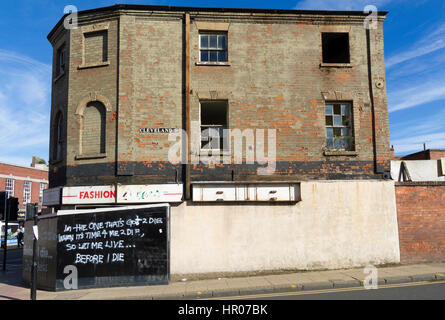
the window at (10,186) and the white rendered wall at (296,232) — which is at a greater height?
the window at (10,186)

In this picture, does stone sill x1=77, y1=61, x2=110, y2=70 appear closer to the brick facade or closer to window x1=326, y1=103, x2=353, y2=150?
window x1=326, y1=103, x2=353, y2=150

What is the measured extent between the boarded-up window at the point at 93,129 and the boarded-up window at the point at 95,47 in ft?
5.48

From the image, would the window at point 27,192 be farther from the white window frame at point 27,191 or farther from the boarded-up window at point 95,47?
the boarded-up window at point 95,47

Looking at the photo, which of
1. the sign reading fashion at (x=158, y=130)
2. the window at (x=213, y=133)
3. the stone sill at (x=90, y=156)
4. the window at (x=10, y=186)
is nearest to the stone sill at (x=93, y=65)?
the sign reading fashion at (x=158, y=130)

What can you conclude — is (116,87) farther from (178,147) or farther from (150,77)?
(178,147)

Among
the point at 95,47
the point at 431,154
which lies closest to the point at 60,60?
the point at 95,47

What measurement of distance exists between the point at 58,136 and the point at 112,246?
5676 millimetres

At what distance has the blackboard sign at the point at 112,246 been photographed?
10305mm

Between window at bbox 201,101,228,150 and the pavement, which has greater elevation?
window at bbox 201,101,228,150

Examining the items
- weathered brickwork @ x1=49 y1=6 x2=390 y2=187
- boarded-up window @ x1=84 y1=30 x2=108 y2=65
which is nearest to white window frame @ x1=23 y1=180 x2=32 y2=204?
weathered brickwork @ x1=49 y1=6 x2=390 y2=187

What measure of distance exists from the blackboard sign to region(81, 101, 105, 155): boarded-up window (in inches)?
103

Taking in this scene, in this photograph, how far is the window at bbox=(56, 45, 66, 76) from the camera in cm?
1377

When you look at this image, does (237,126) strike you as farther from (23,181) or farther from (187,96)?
(23,181)

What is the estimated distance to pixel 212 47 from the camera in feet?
41.6
